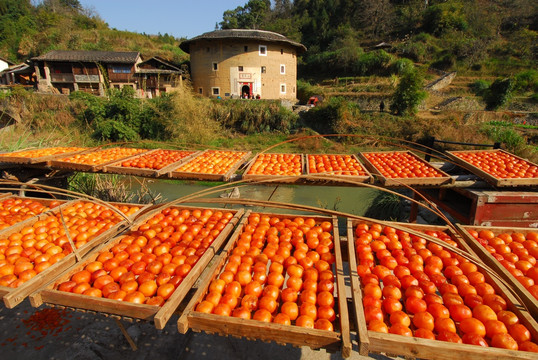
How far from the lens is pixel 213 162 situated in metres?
4.64

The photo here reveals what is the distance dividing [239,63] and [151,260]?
2995 cm

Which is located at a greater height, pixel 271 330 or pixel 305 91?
pixel 305 91

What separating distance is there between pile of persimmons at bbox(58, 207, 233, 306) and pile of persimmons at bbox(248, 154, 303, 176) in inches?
52.7

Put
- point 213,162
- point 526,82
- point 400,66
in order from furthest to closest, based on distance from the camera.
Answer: point 400,66 < point 526,82 < point 213,162

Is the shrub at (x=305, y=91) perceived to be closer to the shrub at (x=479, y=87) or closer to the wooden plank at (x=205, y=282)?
the shrub at (x=479, y=87)

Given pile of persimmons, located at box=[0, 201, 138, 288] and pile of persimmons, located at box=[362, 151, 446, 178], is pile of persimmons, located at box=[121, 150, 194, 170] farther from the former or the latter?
pile of persimmons, located at box=[362, 151, 446, 178]

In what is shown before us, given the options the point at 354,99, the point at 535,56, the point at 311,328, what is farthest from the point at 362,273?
the point at 535,56

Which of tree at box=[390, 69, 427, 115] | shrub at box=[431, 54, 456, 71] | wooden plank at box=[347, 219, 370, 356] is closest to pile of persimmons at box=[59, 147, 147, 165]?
wooden plank at box=[347, 219, 370, 356]

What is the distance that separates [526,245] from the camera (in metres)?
2.39

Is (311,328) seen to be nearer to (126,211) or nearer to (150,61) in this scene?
(126,211)

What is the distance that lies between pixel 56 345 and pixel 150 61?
33.8 meters

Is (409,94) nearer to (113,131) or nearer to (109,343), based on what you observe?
(113,131)

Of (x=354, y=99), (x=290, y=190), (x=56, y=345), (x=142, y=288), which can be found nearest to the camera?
(x=142, y=288)

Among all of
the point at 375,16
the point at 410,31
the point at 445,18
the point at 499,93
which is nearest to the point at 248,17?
the point at 375,16
